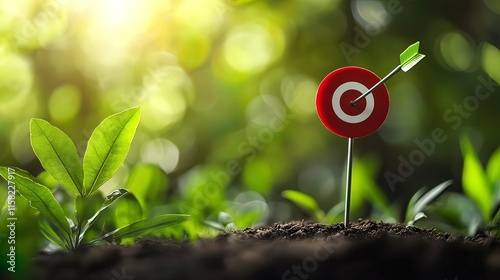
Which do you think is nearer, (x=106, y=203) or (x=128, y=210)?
(x=106, y=203)

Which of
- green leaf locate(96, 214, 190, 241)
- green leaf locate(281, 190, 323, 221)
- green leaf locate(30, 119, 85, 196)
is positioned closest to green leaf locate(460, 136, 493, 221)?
green leaf locate(281, 190, 323, 221)

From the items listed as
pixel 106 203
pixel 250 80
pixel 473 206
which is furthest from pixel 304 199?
pixel 250 80

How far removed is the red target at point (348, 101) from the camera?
2.38ft

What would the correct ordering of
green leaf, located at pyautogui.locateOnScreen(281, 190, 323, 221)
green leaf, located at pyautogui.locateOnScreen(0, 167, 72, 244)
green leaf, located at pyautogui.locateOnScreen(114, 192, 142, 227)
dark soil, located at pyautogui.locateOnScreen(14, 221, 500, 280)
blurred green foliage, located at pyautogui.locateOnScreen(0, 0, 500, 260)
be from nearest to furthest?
dark soil, located at pyautogui.locateOnScreen(14, 221, 500, 280), green leaf, located at pyautogui.locateOnScreen(0, 167, 72, 244), green leaf, located at pyautogui.locateOnScreen(114, 192, 142, 227), green leaf, located at pyautogui.locateOnScreen(281, 190, 323, 221), blurred green foliage, located at pyautogui.locateOnScreen(0, 0, 500, 260)

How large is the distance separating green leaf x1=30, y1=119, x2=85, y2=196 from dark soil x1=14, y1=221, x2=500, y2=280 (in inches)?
3.9

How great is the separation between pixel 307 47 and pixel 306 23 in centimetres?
6

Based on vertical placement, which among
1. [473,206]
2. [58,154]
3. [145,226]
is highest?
[58,154]

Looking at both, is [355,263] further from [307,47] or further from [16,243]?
[307,47]

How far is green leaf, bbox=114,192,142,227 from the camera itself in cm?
80

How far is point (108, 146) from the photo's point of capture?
668 millimetres

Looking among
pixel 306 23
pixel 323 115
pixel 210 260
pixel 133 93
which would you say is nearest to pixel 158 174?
pixel 323 115

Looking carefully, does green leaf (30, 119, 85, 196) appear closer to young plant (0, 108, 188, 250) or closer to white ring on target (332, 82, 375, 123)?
young plant (0, 108, 188, 250)

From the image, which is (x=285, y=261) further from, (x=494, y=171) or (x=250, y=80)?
(x=250, y=80)

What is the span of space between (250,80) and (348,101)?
91cm
